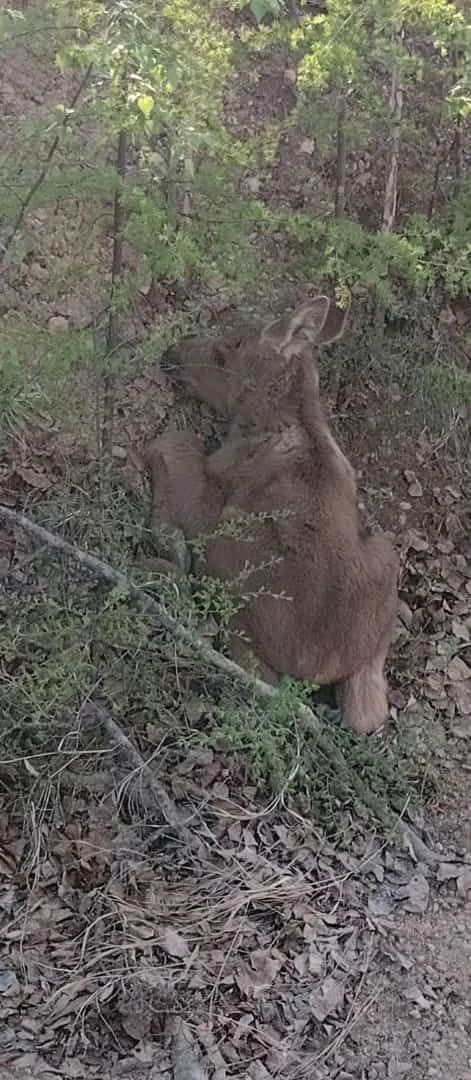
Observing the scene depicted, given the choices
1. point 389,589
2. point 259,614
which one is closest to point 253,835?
point 259,614

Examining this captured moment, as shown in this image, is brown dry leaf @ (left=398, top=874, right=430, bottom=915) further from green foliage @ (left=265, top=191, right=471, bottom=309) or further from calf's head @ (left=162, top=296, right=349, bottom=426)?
green foliage @ (left=265, top=191, right=471, bottom=309)

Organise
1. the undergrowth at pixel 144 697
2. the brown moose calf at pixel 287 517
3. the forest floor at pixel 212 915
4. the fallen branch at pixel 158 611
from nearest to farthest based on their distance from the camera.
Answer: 1. the forest floor at pixel 212 915
2. the undergrowth at pixel 144 697
3. the fallen branch at pixel 158 611
4. the brown moose calf at pixel 287 517

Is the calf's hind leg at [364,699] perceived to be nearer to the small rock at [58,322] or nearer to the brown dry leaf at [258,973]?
the brown dry leaf at [258,973]

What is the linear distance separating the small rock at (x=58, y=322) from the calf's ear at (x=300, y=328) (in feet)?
3.40

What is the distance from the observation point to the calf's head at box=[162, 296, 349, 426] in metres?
5.88

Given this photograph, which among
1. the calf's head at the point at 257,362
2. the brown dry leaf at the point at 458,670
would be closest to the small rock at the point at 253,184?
the calf's head at the point at 257,362

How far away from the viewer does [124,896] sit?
4273mm

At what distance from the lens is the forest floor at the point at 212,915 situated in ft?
12.6

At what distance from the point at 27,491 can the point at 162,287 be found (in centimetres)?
148

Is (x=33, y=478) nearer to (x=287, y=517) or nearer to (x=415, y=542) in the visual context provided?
(x=287, y=517)

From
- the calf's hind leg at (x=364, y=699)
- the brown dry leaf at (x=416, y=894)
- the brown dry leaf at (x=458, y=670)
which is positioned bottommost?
the brown dry leaf at (x=458, y=670)

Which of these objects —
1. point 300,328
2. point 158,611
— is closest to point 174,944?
point 158,611

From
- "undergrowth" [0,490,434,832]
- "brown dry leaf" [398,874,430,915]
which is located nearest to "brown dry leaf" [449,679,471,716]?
"undergrowth" [0,490,434,832]

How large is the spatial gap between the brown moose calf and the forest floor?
1.08 feet
